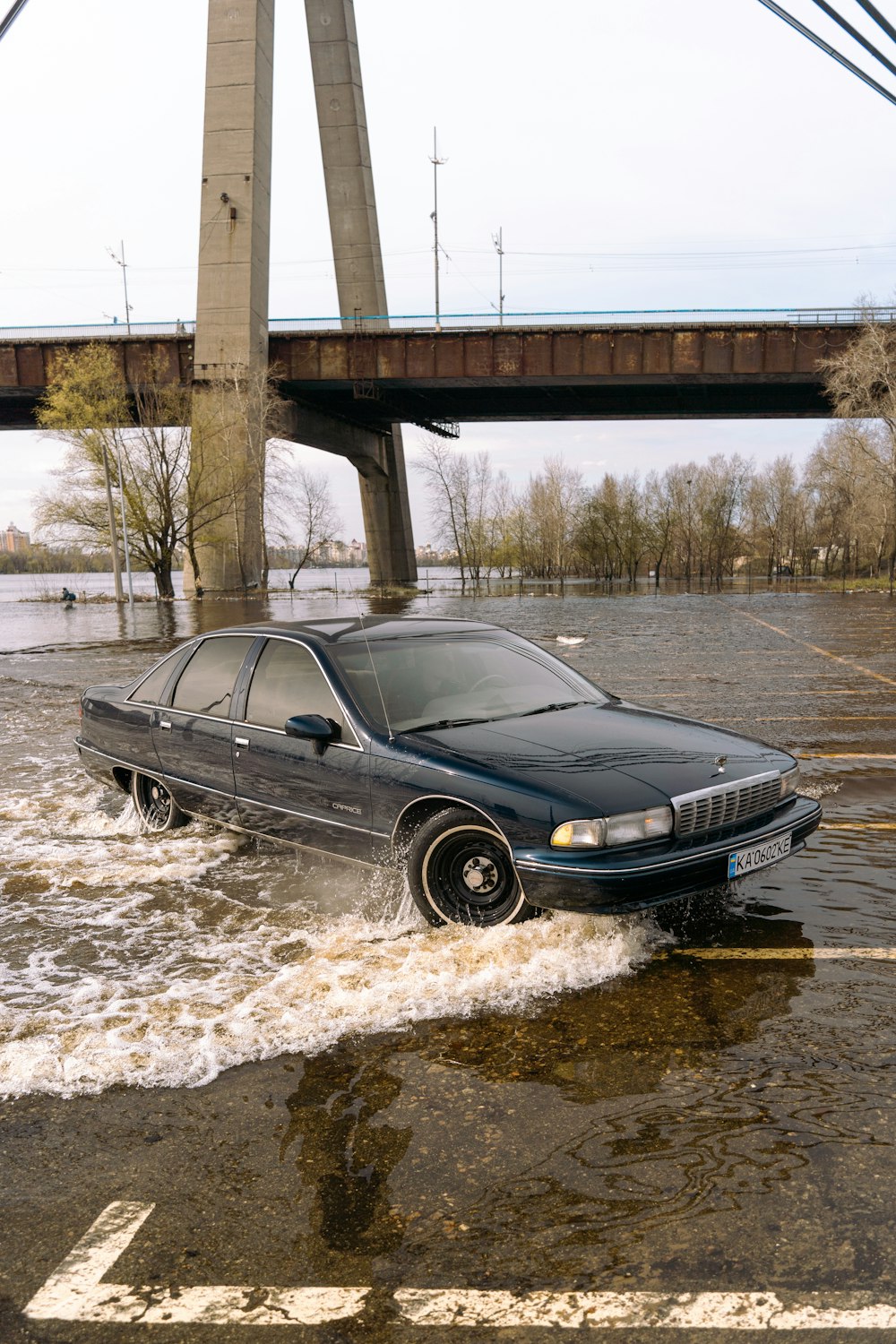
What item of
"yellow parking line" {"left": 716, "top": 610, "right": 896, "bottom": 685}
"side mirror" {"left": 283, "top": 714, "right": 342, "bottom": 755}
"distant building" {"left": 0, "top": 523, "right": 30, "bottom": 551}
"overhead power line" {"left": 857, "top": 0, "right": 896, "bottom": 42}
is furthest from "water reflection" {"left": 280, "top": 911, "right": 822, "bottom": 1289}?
"distant building" {"left": 0, "top": 523, "right": 30, "bottom": 551}

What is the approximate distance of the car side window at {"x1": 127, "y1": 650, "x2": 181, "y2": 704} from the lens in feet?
22.0

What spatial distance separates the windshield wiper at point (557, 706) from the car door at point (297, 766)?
958 millimetres

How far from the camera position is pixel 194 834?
664 centimetres

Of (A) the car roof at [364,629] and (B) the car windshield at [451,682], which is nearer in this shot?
(B) the car windshield at [451,682]

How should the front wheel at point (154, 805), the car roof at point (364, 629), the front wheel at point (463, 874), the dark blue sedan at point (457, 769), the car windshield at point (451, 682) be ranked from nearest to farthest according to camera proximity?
the dark blue sedan at point (457, 769)
the front wheel at point (463, 874)
the car windshield at point (451, 682)
the car roof at point (364, 629)
the front wheel at point (154, 805)

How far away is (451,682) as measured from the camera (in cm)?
562

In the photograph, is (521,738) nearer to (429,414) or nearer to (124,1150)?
(124,1150)

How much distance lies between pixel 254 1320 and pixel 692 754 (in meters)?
3.16

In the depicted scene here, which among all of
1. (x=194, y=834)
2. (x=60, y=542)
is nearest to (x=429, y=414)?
(x=60, y=542)

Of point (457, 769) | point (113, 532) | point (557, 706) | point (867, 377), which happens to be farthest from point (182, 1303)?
point (867, 377)

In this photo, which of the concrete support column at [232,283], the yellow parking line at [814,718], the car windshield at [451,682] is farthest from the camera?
the concrete support column at [232,283]

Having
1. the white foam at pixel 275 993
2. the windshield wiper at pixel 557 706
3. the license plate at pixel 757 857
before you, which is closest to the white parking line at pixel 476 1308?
the white foam at pixel 275 993

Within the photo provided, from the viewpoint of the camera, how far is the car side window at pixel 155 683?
672 centimetres

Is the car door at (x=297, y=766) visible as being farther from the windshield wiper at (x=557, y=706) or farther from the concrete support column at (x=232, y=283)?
the concrete support column at (x=232, y=283)
